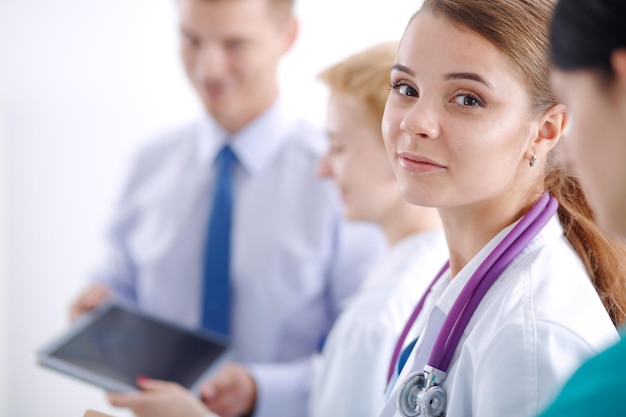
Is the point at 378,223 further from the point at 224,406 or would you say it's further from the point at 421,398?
the point at 421,398

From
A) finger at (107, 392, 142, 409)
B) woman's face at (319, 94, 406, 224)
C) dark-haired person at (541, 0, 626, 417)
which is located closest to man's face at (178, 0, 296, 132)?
woman's face at (319, 94, 406, 224)

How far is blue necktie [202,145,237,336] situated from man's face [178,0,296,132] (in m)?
0.25

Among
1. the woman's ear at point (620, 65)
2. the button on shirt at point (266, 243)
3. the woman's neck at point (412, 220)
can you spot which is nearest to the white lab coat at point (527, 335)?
the woman's ear at point (620, 65)

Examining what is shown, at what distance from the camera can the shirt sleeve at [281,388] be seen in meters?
2.04

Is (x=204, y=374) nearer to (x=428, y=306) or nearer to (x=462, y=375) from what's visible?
(x=428, y=306)

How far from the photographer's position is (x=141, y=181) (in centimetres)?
248

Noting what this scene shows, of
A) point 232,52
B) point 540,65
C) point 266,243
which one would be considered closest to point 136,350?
point 266,243

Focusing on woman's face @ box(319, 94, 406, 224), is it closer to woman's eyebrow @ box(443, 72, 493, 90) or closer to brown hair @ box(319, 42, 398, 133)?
brown hair @ box(319, 42, 398, 133)

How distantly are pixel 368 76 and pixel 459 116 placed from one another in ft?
2.37

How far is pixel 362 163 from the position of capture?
6.02 feet

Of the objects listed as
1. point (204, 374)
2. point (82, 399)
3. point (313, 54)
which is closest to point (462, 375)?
point (204, 374)

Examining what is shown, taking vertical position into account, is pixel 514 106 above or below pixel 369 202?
above

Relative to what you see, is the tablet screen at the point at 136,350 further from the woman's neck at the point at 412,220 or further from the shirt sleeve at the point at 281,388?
the woman's neck at the point at 412,220

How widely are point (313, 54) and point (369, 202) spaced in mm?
1284
